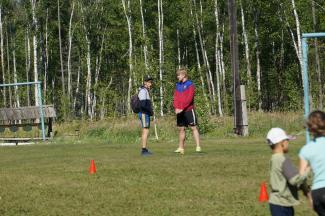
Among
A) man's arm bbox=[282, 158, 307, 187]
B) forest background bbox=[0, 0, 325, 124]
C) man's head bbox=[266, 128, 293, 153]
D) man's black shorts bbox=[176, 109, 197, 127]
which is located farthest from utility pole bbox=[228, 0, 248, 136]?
forest background bbox=[0, 0, 325, 124]

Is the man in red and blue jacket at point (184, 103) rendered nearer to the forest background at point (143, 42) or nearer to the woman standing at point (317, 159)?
the woman standing at point (317, 159)

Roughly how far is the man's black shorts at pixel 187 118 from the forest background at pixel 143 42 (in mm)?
35227

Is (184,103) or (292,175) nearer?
(292,175)

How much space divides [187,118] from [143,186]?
5.27 m

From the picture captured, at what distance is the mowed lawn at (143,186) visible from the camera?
30.6 ft

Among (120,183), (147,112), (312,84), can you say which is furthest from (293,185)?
(312,84)

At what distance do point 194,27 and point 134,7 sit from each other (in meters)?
5.70

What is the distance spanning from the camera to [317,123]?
6.31 meters

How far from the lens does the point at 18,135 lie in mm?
36000

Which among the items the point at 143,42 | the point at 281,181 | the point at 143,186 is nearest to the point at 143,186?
the point at 143,186

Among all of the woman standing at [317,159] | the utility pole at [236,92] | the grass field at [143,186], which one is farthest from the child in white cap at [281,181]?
the utility pole at [236,92]

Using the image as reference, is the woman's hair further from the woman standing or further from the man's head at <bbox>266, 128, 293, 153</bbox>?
the man's head at <bbox>266, 128, 293, 153</bbox>

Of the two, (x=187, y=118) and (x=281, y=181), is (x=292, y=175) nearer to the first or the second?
(x=281, y=181)

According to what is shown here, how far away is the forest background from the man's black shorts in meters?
35.2
